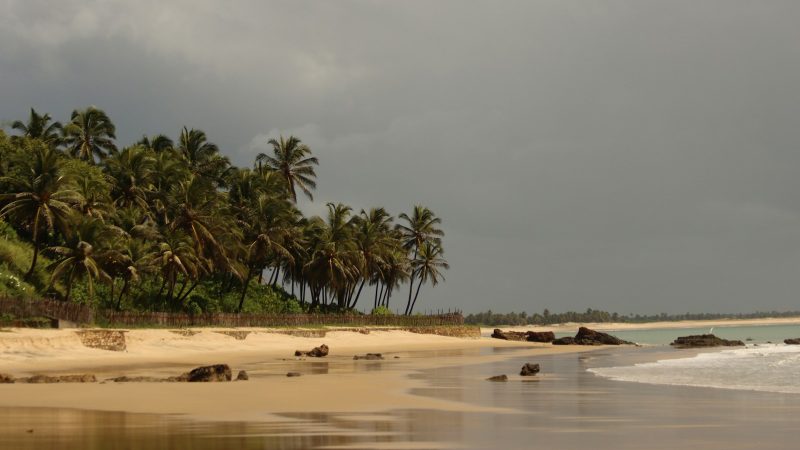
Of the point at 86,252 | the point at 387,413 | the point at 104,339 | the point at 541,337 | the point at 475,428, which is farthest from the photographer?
the point at 541,337

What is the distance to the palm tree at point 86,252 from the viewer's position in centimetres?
4238

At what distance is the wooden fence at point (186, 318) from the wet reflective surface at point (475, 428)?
22.8 metres

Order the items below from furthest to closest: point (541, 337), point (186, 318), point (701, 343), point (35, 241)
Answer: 1. point (541, 337)
2. point (701, 343)
3. point (186, 318)
4. point (35, 241)

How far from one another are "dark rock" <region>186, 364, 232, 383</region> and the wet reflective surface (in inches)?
295

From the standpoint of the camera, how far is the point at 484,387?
23.2 metres

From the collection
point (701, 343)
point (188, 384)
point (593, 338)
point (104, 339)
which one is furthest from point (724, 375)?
point (593, 338)

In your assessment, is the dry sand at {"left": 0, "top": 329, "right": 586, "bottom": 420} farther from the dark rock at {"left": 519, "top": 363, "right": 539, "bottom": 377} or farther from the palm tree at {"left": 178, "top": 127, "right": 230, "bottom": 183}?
the palm tree at {"left": 178, "top": 127, "right": 230, "bottom": 183}

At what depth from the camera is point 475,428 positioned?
44.9 feet

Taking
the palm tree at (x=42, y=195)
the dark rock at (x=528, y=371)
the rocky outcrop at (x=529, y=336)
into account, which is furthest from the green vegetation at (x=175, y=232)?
the dark rock at (x=528, y=371)

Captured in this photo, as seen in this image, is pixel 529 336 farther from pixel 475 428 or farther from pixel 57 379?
pixel 475 428

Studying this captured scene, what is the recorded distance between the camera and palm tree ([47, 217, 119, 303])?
42.4 meters

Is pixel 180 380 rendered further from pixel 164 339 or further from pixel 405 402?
pixel 164 339

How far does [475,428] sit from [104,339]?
28077 millimetres

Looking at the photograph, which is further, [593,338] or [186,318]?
[593,338]
